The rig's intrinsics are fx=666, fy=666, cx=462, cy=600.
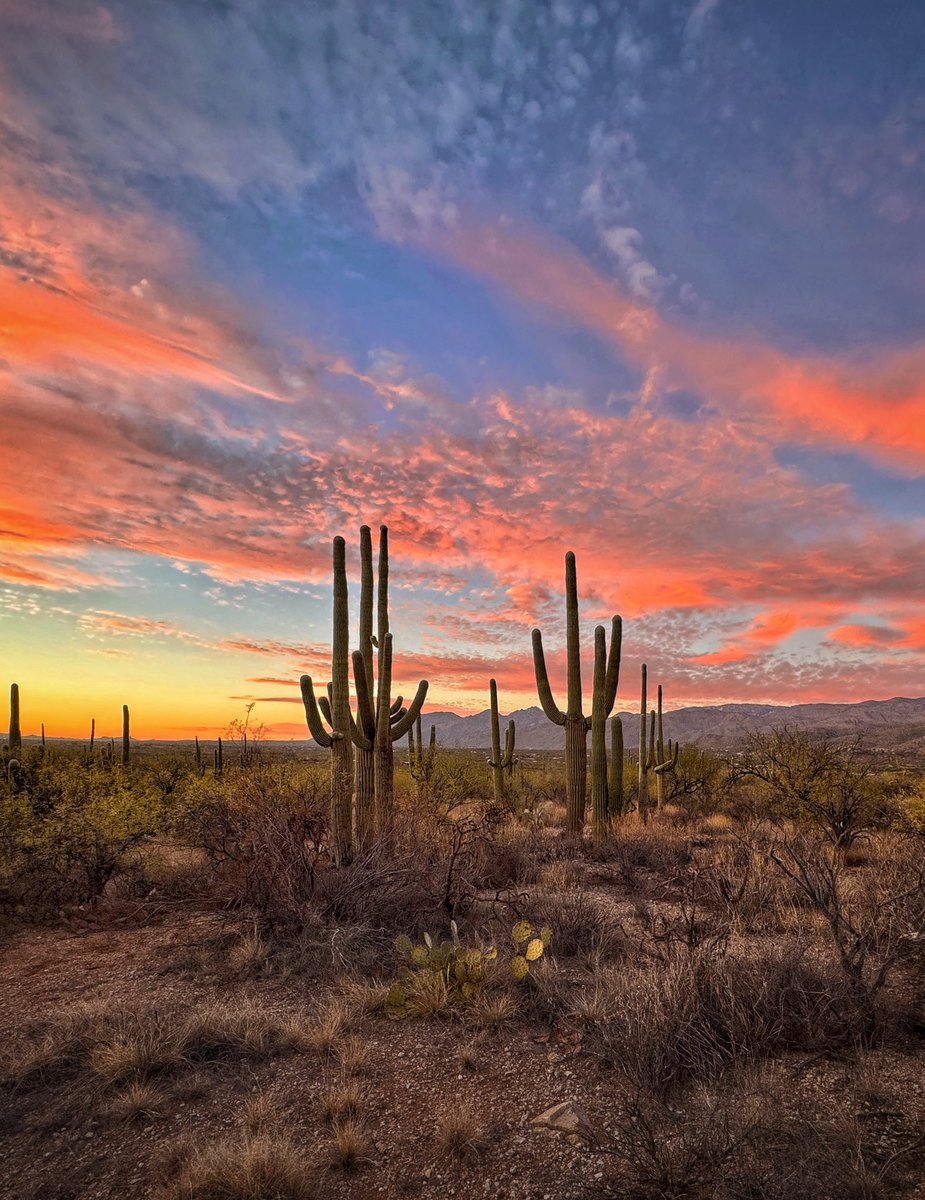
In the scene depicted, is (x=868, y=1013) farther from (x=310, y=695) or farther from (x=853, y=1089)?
(x=310, y=695)

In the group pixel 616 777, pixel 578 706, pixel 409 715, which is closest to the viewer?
pixel 409 715

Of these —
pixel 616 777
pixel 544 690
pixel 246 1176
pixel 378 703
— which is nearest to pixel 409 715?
pixel 378 703

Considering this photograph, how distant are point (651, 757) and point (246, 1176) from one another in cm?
2152

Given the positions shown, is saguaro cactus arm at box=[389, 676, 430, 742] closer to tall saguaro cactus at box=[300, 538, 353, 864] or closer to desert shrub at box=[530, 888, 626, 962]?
tall saguaro cactus at box=[300, 538, 353, 864]

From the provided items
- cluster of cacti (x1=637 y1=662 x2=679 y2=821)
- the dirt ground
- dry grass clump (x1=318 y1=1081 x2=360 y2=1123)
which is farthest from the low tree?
dry grass clump (x1=318 y1=1081 x2=360 y2=1123)

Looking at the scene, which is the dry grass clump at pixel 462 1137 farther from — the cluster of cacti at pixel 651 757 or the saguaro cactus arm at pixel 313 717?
the cluster of cacti at pixel 651 757

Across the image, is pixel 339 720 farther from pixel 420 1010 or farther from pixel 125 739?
pixel 125 739

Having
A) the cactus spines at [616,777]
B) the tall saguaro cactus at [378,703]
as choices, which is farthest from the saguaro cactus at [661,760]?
the tall saguaro cactus at [378,703]

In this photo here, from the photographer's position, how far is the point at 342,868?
8922mm

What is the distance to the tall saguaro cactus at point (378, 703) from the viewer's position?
37.0 feet

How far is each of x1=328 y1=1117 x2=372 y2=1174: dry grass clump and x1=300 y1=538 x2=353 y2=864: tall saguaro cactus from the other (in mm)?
5960

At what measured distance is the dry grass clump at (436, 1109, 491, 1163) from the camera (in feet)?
13.1

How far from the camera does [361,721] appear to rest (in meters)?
11.6

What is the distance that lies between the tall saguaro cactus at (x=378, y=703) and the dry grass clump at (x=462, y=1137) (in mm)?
6538
